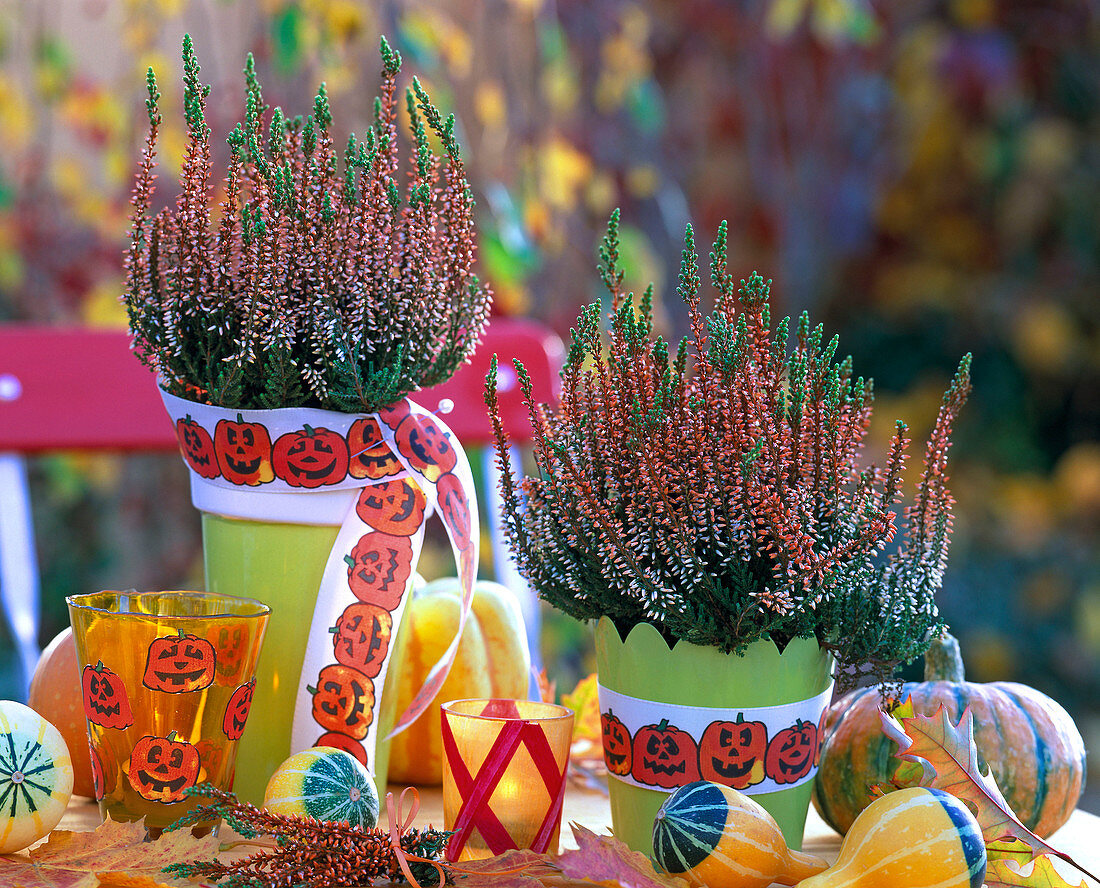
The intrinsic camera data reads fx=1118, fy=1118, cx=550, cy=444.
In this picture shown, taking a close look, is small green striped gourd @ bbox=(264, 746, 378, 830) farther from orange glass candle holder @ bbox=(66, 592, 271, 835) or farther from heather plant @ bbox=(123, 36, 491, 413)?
heather plant @ bbox=(123, 36, 491, 413)

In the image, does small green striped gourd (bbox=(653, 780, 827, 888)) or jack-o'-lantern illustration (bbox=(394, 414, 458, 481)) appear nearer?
small green striped gourd (bbox=(653, 780, 827, 888))

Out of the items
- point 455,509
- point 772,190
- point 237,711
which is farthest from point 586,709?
point 772,190

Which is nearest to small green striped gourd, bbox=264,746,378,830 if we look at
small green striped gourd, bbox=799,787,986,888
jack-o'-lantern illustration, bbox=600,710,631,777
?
jack-o'-lantern illustration, bbox=600,710,631,777

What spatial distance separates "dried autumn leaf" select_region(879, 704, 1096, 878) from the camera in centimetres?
54

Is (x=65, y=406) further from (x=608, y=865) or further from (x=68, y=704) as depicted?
(x=608, y=865)

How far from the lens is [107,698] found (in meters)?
0.58

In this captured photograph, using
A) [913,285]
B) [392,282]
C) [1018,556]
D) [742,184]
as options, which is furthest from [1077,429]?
[392,282]

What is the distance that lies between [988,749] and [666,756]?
201 millimetres

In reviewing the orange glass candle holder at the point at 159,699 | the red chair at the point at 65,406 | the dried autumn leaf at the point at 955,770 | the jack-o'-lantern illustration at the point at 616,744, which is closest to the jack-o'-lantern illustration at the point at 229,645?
the orange glass candle holder at the point at 159,699

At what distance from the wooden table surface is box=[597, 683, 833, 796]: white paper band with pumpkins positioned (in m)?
0.05

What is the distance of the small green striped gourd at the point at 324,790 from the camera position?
0.58 m

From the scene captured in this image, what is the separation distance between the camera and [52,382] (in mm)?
1432

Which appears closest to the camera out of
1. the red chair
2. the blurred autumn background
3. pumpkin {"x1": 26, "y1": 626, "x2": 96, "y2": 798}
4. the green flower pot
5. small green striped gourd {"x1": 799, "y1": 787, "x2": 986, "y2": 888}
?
small green striped gourd {"x1": 799, "y1": 787, "x2": 986, "y2": 888}

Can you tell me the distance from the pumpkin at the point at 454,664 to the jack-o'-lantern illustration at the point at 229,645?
0.65ft
